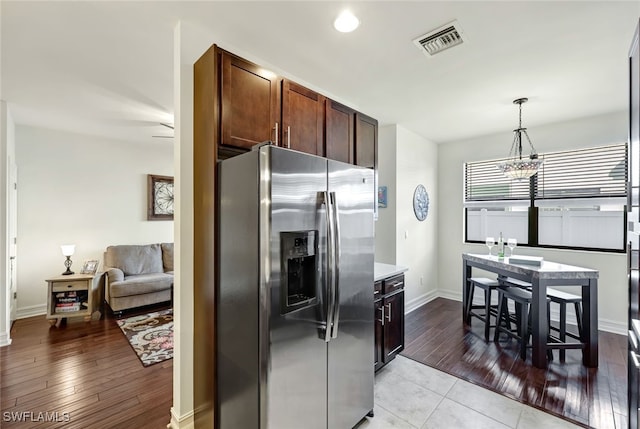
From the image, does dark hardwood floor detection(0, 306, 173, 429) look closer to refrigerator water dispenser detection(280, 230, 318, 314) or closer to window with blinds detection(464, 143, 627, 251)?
refrigerator water dispenser detection(280, 230, 318, 314)

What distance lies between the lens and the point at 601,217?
12.4 feet

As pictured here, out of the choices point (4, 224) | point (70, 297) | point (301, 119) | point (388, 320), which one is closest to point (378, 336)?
point (388, 320)

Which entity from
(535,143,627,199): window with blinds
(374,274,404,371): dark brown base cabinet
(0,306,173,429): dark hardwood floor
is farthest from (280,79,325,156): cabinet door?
(535,143,627,199): window with blinds

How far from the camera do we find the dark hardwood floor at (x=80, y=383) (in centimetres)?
208

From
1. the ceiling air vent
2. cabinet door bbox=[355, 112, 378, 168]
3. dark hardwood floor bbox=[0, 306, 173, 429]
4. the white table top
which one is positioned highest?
the ceiling air vent

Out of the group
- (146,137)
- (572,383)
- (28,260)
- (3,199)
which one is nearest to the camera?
(572,383)

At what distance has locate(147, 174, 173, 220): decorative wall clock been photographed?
5.13m

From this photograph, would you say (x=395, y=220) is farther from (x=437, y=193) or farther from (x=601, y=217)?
(x=601, y=217)

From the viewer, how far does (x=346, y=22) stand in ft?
6.25

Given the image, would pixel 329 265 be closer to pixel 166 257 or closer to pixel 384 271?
pixel 384 271

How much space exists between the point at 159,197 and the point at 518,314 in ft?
18.8

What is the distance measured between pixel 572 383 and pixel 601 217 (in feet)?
7.96

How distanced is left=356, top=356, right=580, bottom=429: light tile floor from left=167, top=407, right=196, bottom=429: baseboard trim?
3.73 feet

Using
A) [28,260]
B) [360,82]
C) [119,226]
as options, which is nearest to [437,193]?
[360,82]
